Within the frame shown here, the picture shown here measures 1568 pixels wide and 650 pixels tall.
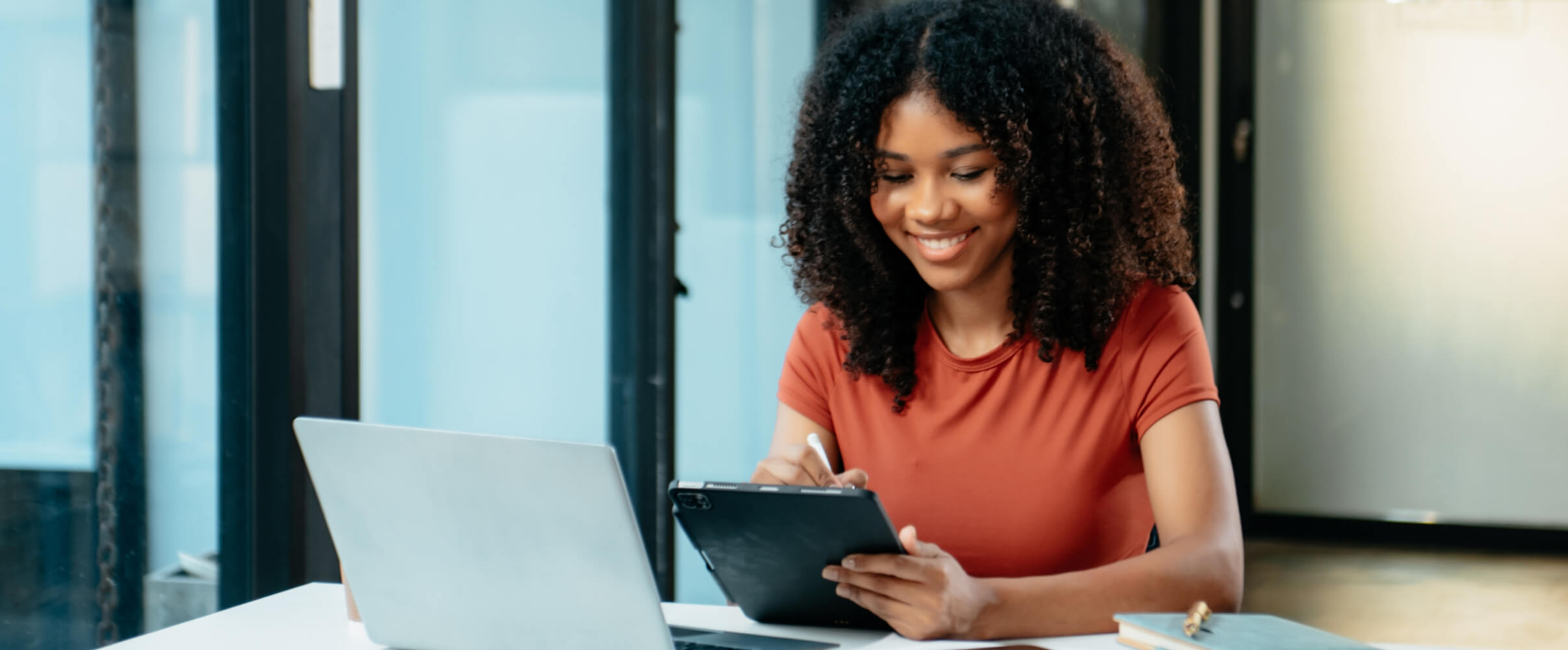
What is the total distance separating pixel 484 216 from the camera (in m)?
2.11

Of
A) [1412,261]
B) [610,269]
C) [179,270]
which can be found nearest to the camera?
[179,270]

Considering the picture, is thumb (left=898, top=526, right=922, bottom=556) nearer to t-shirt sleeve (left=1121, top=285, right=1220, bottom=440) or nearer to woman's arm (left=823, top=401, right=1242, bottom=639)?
woman's arm (left=823, top=401, right=1242, bottom=639)

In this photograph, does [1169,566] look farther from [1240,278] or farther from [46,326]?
[1240,278]

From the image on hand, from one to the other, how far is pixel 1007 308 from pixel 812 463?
0.37m

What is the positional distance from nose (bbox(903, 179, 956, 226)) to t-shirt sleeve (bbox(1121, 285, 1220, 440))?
0.24 m

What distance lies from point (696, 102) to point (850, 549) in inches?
72.0

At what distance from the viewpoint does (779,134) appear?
10.0ft

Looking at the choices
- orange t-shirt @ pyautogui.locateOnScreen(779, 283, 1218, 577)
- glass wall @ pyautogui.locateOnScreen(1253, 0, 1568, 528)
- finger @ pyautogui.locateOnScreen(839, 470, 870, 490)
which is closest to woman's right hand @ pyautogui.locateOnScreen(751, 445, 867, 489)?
finger @ pyautogui.locateOnScreen(839, 470, 870, 490)

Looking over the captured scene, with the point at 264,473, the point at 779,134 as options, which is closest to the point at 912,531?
the point at 264,473

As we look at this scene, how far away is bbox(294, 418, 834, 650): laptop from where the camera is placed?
90 cm

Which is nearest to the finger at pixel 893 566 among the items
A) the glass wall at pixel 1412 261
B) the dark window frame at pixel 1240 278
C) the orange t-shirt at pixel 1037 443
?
the orange t-shirt at pixel 1037 443

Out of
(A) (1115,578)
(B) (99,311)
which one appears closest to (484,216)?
(B) (99,311)

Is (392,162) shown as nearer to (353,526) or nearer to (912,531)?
(353,526)

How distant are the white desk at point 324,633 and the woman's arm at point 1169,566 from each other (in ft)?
0.08
